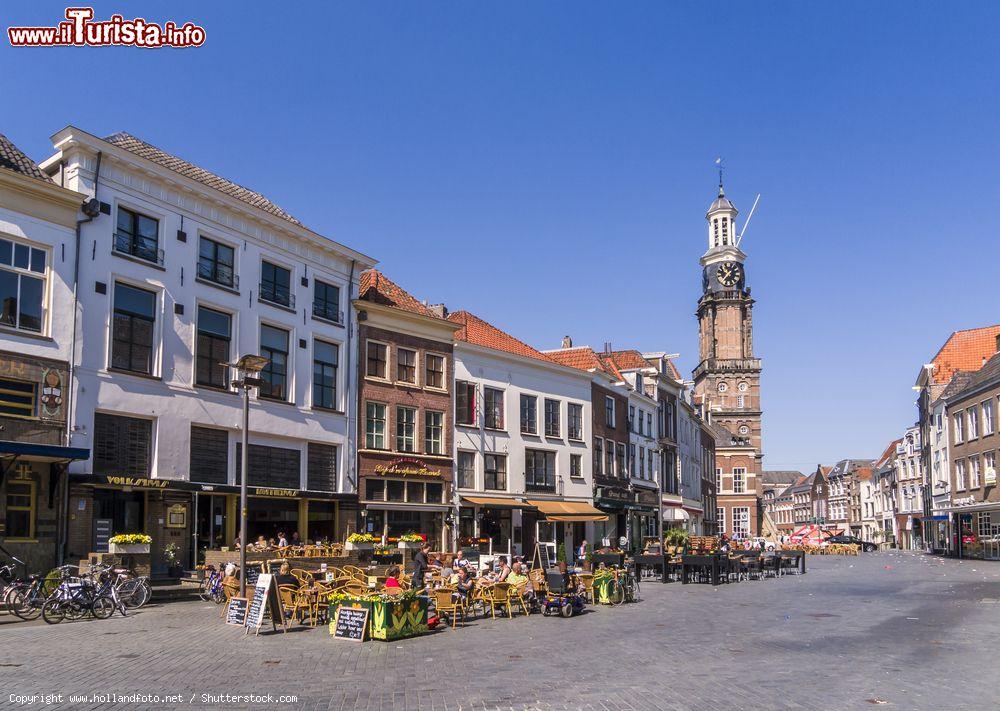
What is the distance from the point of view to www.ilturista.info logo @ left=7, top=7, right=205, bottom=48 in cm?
1969

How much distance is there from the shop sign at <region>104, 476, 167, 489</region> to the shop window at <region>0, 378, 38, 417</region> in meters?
2.81

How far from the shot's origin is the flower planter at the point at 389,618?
1645 cm

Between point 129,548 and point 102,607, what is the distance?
12.9 feet

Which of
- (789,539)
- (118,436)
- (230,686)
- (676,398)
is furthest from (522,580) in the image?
(789,539)

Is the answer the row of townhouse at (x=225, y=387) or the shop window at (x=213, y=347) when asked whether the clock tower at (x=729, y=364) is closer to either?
the row of townhouse at (x=225, y=387)

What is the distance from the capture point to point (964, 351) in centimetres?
6850

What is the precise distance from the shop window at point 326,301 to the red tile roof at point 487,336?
25.8ft

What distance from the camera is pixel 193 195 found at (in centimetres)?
2927

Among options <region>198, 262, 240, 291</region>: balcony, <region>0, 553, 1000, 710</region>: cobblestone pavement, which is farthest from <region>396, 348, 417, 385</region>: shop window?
<region>0, 553, 1000, 710</region>: cobblestone pavement

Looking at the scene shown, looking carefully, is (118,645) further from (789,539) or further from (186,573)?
(789,539)

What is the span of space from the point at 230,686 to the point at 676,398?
5668 cm

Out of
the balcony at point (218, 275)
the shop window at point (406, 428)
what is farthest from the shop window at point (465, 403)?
the balcony at point (218, 275)

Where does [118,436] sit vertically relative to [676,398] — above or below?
below

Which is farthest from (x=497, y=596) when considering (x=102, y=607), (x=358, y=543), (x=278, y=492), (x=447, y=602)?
(x=278, y=492)
